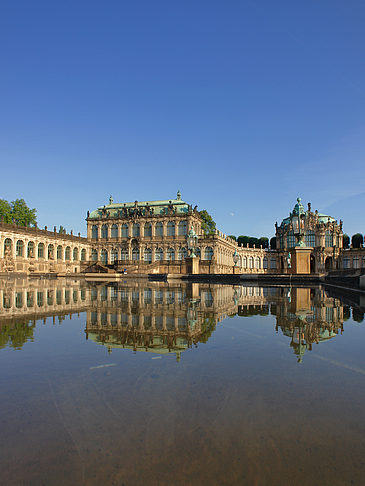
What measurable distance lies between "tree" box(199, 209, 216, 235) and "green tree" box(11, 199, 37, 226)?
38.3m

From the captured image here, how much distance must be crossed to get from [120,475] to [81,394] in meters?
1.25

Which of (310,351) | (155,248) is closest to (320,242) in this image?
(155,248)

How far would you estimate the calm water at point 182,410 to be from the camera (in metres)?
1.89

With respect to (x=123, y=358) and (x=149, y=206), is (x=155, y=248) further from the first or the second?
(x=123, y=358)

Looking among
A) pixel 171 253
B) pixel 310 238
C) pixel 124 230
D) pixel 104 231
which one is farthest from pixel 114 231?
pixel 310 238

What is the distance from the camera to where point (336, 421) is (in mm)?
2430

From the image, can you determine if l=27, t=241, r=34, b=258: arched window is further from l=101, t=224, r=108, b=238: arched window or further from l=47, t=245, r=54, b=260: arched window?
l=101, t=224, r=108, b=238: arched window

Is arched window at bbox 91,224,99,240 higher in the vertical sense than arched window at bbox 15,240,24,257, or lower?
higher

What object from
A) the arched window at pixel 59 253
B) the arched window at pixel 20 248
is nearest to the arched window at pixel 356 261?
the arched window at pixel 59 253

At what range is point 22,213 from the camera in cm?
7150

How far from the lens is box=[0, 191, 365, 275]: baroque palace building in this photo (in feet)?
189

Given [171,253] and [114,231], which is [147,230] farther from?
[114,231]

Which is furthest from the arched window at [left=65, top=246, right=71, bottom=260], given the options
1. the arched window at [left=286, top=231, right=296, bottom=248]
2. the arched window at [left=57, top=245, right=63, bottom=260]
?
the arched window at [left=286, top=231, right=296, bottom=248]

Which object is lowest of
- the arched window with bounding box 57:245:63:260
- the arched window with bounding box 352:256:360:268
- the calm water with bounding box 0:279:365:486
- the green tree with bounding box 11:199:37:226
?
the calm water with bounding box 0:279:365:486
